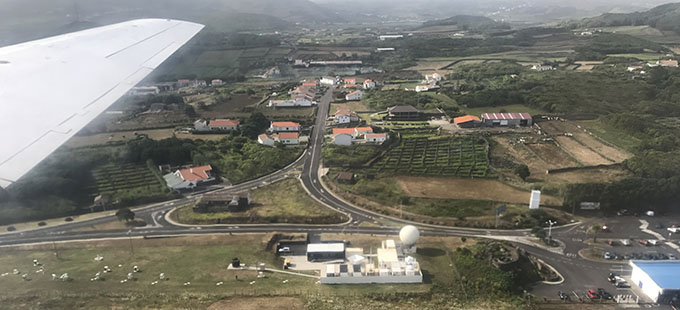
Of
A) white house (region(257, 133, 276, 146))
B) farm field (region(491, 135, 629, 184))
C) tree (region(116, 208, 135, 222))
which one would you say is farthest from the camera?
white house (region(257, 133, 276, 146))

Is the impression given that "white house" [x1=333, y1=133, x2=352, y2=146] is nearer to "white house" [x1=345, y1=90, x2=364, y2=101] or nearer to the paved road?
the paved road

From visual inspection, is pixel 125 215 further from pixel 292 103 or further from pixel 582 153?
pixel 582 153

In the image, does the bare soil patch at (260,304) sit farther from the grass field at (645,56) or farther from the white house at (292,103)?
the grass field at (645,56)

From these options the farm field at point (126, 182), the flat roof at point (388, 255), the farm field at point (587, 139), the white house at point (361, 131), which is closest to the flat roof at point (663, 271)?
the flat roof at point (388, 255)

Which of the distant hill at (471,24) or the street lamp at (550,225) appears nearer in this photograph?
the street lamp at (550,225)

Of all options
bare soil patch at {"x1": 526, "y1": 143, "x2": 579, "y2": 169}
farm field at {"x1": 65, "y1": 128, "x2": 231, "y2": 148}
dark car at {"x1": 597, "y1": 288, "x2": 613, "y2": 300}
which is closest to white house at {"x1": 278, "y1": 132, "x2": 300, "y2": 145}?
farm field at {"x1": 65, "y1": 128, "x2": 231, "y2": 148}
